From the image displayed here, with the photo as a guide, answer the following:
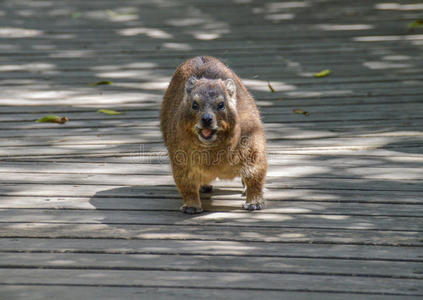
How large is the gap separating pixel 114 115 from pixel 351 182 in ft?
8.47

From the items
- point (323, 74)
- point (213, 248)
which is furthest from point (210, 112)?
point (323, 74)

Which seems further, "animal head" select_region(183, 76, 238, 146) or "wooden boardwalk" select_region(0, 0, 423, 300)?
"animal head" select_region(183, 76, 238, 146)

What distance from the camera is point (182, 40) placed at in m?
9.04

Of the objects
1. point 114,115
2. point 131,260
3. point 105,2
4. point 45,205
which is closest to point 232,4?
point 105,2

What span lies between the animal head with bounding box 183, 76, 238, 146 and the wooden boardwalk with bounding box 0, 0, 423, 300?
54cm

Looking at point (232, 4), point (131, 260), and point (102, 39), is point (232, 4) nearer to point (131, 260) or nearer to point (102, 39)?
point (102, 39)

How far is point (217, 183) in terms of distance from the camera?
5363mm

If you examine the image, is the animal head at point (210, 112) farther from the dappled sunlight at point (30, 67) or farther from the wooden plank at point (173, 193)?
the dappled sunlight at point (30, 67)

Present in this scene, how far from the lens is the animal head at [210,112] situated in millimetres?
4379

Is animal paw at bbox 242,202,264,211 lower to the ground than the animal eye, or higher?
lower

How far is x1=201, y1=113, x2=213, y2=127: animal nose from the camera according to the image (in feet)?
14.2

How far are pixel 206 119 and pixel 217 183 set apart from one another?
112 cm

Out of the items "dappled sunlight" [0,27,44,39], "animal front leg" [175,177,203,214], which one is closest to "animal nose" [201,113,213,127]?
"animal front leg" [175,177,203,214]

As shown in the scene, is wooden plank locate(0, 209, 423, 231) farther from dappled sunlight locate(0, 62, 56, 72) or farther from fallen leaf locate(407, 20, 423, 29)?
fallen leaf locate(407, 20, 423, 29)
